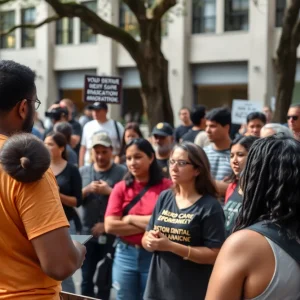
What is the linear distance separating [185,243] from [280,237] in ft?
7.63

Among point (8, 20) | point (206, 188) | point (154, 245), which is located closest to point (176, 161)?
point (206, 188)

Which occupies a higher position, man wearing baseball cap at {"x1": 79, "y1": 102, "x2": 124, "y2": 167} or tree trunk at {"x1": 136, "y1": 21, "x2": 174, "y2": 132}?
tree trunk at {"x1": 136, "y1": 21, "x2": 174, "y2": 132}

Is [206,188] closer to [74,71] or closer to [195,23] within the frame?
[195,23]

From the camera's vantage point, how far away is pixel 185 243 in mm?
4910

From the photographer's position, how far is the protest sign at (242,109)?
12.4 metres

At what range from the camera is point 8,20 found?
1528 inches

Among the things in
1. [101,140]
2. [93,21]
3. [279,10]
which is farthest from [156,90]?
[279,10]

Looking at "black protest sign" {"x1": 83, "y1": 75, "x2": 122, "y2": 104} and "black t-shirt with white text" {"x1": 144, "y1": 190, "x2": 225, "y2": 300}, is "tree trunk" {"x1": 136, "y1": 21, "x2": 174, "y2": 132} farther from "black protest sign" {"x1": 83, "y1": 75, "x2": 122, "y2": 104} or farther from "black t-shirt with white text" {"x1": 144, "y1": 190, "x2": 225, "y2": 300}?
"black t-shirt with white text" {"x1": 144, "y1": 190, "x2": 225, "y2": 300}

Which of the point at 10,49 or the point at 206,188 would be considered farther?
the point at 10,49

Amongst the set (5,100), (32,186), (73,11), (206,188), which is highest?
(73,11)

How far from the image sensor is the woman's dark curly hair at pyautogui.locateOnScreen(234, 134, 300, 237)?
269 cm

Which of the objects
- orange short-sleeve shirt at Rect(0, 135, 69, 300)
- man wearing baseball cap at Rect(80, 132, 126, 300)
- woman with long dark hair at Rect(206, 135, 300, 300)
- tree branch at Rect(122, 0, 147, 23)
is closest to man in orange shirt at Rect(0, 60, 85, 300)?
orange short-sleeve shirt at Rect(0, 135, 69, 300)

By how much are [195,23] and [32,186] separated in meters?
30.3

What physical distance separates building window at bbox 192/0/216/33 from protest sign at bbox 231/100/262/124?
1977 centimetres
